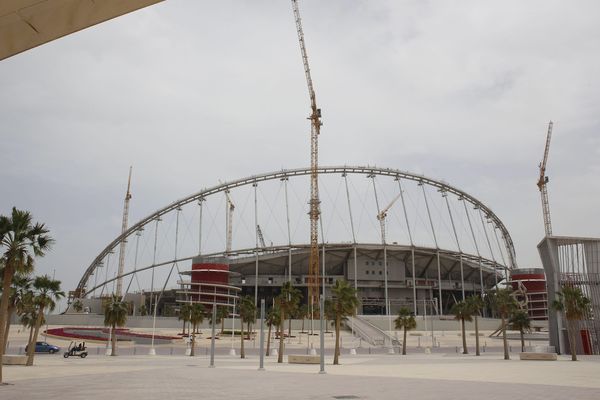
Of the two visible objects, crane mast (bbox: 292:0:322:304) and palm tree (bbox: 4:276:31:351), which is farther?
crane mast (bbox: 292:0:322:304)

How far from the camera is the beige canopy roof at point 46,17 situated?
420 centimetres

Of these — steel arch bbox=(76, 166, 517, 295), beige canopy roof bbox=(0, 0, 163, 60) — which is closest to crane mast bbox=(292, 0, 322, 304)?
steel arch bbox=(76, 166, 517, 295)

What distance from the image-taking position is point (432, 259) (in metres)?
138

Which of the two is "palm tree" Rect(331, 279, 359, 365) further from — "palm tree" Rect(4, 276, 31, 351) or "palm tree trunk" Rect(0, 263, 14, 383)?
"palm tree trunk" Rect(0, 263, 14, 383)

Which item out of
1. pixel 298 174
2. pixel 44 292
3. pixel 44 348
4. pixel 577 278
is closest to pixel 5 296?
pixel 44 292

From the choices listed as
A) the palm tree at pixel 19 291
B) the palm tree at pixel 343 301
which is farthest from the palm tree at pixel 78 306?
the palm tree at pixel 343 301

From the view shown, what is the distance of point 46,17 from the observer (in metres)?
4.36

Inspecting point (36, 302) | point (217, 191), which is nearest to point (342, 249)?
point (217, 191)

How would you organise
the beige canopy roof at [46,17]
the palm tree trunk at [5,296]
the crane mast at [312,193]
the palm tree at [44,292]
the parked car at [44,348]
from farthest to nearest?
the crane mast at [312,193]
the parked car at [44,348]
the palm tree at [44,292]
the palm tree trunk at [5,296]
the beige canopy roof at [46,17]

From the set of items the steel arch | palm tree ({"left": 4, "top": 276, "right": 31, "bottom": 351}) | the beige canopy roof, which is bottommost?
palm tree ({"left": 4, "top": 276, "right": 31, "bottom": 351})

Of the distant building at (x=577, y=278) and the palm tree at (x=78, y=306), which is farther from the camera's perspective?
the palm tree at (x=78, y=306)

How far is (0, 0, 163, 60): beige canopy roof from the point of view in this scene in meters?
4.20

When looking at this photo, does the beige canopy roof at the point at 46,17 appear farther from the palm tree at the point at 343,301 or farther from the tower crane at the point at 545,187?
the tower crane at the point at 545,187

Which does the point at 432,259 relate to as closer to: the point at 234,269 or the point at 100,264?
the point at 234,269
